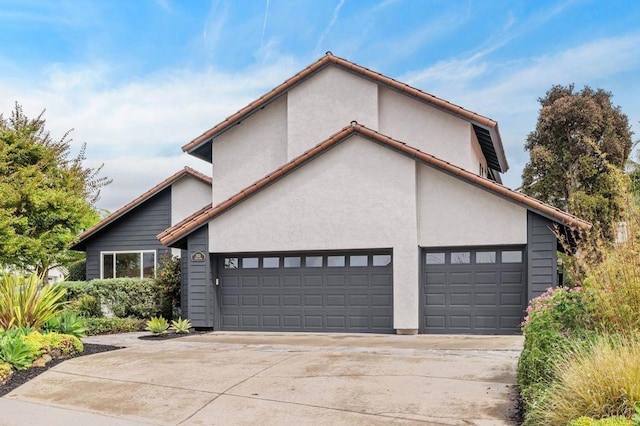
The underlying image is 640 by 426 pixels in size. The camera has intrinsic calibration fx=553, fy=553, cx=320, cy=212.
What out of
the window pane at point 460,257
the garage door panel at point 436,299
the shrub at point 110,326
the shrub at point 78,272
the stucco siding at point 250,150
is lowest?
the shrub at point 110,326

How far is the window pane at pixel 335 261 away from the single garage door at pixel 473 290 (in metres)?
2.28

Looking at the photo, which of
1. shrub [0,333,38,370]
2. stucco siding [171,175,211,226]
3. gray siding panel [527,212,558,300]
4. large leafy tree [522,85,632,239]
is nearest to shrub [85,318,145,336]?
stucco siding [171,175,211,226]

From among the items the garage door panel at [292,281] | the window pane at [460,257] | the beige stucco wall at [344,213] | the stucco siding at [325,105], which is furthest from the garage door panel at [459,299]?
the stucco siding at [325,105]

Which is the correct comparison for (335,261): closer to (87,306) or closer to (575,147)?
(87,306)

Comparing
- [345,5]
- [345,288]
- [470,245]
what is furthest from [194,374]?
[345,5]

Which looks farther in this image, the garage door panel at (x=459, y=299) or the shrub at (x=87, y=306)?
the shrub at (x=87, y=306)

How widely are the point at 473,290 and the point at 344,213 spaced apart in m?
4.03

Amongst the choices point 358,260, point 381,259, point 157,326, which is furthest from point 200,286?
point 381,259

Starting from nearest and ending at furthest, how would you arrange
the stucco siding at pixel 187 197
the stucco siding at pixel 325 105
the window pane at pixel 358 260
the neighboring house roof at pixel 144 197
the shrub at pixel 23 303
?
the shrub at pixel 23 303 < the window pane at pixel 358 260 < the stucco siding at pixel 325 105 < the neighboring house roof at pixel 144 197 < the stucco siding at pixel 187 197

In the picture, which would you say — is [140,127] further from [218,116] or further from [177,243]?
[177,243]

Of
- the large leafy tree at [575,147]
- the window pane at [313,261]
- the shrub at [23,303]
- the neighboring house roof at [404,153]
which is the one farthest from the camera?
the large leafy tree at [575,147]

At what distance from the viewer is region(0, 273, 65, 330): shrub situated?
1149cm

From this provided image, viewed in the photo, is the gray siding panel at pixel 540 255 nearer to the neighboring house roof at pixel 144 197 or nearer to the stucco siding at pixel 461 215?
the stucco siding at pixel 461 215

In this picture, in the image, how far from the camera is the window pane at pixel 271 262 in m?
16.4
